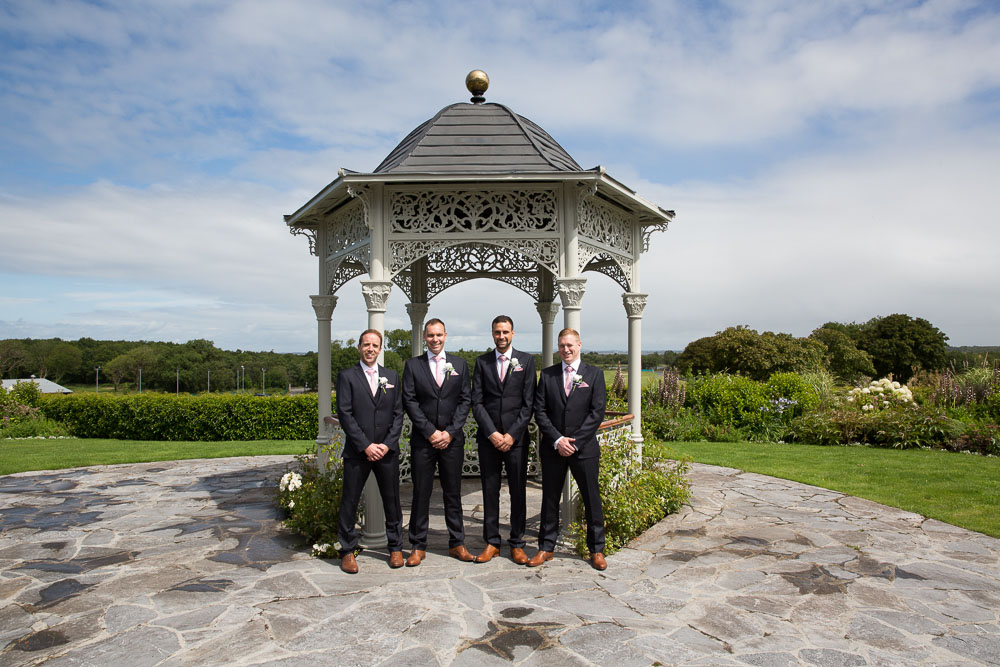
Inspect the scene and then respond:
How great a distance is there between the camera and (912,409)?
12.3m

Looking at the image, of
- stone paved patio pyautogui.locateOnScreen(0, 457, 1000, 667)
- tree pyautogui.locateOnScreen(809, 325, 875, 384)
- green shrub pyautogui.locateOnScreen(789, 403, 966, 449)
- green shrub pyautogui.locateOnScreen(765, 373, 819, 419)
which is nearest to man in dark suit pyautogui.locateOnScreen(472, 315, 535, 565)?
stone paved patio pyautogui.locateOnScreen(0, 457, 1000, 667)

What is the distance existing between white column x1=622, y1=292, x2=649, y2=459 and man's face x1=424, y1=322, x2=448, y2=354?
2.77 meters

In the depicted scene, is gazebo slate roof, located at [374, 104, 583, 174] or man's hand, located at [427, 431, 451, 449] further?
gazebo slate roof, located at [374, 104, 583, 174]

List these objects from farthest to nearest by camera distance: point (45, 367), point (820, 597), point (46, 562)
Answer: point (45, 367)
point (46, 562)
point (820, 597)

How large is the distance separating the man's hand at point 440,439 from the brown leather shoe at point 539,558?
1.18m

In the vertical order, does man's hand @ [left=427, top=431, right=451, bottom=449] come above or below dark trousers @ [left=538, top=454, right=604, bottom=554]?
above

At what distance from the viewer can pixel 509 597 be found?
4332 mm

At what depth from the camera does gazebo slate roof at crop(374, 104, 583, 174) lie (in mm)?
6023

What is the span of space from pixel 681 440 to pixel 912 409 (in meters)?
4.56

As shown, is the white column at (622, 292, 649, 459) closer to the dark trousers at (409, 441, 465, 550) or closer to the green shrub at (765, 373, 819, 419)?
the dark trousers at (409, 441, 465, 550)

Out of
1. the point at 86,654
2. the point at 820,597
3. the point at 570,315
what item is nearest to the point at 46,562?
the point at 86,654

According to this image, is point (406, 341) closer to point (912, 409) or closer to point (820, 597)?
point (912, 409)

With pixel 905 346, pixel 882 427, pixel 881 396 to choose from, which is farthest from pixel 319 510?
pixel 905 346

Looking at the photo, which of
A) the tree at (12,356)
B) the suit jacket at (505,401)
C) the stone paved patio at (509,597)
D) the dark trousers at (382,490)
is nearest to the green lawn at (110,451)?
the stone paved patio at (509,597)
